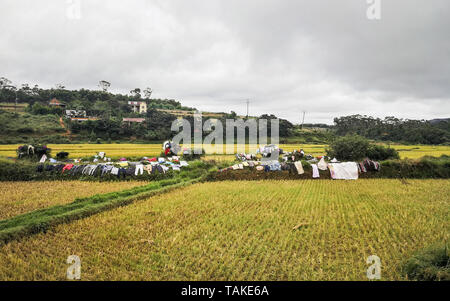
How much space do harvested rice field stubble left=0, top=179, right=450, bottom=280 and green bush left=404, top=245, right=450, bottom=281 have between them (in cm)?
30

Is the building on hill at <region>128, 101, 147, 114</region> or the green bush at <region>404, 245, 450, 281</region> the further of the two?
the building on hill at <region>128, 101, 147, 114</region>

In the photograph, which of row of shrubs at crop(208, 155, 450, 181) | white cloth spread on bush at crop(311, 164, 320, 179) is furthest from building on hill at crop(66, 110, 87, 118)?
white cloth spread on bush at crop(311, 164, 320, 179)

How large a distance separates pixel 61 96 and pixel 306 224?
72.8 metres

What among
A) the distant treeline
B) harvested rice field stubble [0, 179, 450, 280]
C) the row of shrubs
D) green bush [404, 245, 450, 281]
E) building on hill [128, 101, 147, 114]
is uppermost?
building on hill [128, 101, 147, 114]

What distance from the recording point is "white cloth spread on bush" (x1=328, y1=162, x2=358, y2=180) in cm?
1788

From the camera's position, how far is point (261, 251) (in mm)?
6316

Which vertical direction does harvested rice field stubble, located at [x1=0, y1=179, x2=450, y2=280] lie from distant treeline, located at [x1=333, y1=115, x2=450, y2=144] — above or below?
below

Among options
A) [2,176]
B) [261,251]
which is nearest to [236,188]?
[261,251]

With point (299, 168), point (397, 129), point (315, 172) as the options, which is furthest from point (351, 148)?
point (397, 129)

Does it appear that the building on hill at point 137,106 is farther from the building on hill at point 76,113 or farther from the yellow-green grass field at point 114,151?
the yellow-green grass field at point 114,151

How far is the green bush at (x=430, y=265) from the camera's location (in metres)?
4.67

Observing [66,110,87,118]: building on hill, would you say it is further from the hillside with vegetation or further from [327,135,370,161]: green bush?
[327,135,370,161]: green bush

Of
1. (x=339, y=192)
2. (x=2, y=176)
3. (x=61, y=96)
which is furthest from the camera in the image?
(x=61, y=96)
